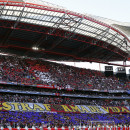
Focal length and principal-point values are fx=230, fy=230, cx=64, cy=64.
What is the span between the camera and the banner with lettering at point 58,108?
129 feet

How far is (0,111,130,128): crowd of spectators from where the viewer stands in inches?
1341

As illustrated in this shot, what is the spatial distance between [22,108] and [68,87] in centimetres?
1396

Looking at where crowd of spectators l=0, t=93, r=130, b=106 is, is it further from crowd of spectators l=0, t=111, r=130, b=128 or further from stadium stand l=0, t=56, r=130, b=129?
crowd of spectators l=0, t=111, r=130, b=128

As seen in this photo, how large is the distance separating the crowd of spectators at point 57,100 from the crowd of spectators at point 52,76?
111 inches

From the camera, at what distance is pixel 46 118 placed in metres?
39.8

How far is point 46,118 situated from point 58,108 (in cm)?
653

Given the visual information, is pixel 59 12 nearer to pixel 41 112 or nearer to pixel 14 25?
pixel 14 25

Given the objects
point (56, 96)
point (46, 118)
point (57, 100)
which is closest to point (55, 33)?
point (56, 96)

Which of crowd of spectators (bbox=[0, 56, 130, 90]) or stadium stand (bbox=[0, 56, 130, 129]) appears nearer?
stadium stand (bbox=[0, 56, 130, 129])

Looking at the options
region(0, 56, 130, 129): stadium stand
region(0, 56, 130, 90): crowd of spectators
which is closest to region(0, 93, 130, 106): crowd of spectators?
region(0, 56, 130, 129): stadium stand

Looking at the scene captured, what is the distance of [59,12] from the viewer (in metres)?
39.9

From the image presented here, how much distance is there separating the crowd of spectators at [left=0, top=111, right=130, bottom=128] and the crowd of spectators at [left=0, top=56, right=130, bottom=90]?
7.08m

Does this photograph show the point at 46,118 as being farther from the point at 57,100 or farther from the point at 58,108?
the point at 57,100

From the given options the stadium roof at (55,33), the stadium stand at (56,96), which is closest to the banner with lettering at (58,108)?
the stadium stand at (56,96)
